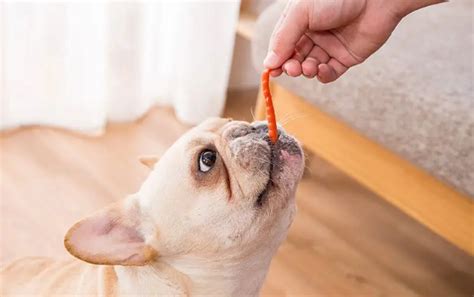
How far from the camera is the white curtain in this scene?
6.32ft

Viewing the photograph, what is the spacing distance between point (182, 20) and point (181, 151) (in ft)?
4.23

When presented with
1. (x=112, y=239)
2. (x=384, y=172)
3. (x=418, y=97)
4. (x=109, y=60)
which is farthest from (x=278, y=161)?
(x=109, y=60)

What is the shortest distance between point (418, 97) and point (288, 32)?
1.57ft

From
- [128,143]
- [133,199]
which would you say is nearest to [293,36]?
[133,199]

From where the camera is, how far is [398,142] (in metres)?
1.40

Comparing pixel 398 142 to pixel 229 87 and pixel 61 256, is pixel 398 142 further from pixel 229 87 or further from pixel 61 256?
pixel 229 87

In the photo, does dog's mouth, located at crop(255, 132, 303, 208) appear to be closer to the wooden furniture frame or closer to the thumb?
the thumb

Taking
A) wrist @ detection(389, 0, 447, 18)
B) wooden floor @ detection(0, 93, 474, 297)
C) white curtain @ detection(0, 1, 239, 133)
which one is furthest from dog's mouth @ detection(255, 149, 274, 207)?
white curtain @ detection(0, 1, 239, 133)

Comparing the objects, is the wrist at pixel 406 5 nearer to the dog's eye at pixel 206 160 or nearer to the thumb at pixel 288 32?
the thumb at pixel 288 32

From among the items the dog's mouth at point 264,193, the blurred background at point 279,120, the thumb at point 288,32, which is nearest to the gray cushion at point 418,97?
the blurred background at point 279,120

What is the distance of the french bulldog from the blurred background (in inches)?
20.9

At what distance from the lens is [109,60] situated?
2.10 m

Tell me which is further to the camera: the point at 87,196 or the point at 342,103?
the point at 87,196

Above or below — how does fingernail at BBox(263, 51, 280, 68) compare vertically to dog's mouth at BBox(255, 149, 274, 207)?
above
